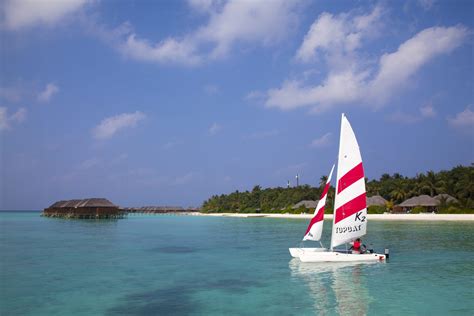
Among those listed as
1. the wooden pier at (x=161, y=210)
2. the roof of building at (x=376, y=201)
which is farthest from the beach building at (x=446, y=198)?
the wooden pier at (x=161, y=210)

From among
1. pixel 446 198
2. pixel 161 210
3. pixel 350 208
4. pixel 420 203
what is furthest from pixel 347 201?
pixel 161 210

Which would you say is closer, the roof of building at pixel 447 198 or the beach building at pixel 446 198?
the beach building at pixel 446 198

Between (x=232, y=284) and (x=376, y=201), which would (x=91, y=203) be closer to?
(x=376, y=201)

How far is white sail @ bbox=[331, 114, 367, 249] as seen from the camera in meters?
21.3

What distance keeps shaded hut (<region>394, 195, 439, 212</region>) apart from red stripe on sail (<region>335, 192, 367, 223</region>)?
5923 cm

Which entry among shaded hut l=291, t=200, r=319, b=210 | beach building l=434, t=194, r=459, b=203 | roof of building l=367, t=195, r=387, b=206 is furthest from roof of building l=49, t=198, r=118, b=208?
beach building l=434, t=194, r=459, b=203

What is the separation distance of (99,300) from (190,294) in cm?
343

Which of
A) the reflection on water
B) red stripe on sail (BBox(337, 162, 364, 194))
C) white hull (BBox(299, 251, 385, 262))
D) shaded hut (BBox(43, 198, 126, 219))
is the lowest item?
the reflection on water

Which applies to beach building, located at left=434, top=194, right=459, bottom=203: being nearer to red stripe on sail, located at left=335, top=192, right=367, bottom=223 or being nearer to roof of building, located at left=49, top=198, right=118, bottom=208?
red stripe on sail, located at left=335, top=192, right=367, bottom=223

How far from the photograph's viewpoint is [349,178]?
70.7 feet

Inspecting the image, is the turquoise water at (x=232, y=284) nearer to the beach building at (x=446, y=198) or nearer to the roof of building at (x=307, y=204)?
the beach building at (x=446, y=198)

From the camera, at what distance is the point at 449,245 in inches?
1232

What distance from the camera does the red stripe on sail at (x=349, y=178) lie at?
21469mm

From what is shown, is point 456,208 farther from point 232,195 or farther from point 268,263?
point 232,195
